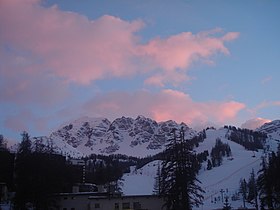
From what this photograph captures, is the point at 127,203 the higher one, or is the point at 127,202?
the point at 127,202

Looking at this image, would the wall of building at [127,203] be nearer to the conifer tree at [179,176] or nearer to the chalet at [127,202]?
the chalet at [127,202]

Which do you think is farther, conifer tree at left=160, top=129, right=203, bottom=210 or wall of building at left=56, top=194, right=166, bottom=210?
wall of building at left=56, top=194, right=166, bottom=210

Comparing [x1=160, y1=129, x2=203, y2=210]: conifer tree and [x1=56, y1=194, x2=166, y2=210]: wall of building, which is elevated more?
[x1=160, y1=129, x2=203, y2=210]: conifer tree

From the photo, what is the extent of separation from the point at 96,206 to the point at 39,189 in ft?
30.4

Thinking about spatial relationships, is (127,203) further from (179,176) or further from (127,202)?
(179,176)

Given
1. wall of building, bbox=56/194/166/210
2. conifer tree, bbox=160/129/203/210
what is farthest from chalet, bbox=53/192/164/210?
conifer tree, bbox=160/129/203/210

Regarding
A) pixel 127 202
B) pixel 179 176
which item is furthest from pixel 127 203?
pixel 179 176

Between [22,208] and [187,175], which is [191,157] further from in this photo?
[22,208]

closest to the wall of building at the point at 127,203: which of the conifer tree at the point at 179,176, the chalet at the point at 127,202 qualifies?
the chalet at the point at 127,202

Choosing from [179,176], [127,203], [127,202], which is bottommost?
[127,203]

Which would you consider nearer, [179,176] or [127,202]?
[179,176]

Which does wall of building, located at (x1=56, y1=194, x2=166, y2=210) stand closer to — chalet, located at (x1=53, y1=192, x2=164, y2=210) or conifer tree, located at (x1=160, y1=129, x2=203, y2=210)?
chalet, located at (x1=53, y1=192, x2=164, y2=210)

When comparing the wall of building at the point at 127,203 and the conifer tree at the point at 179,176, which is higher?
the conifer tree at the point at 179,176

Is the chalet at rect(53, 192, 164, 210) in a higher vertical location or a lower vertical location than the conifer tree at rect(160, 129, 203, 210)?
lower
